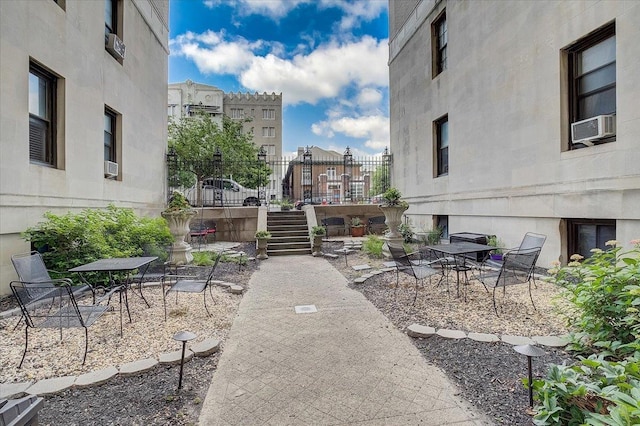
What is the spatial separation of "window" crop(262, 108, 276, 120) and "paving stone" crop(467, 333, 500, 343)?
45200mm

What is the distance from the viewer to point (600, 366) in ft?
6.45

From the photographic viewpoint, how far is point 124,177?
8.88 metres

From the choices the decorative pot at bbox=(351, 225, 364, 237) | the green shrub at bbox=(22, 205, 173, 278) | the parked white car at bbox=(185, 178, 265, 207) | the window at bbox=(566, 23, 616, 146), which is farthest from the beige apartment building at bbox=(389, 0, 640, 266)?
the parked white car at bbox=(185, 178, 265, 207)

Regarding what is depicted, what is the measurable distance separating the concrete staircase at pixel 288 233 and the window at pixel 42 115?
228 inches

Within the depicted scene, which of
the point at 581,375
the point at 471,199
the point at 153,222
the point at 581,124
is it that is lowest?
the point at 581,375

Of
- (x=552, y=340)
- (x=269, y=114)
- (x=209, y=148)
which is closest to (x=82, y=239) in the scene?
(x=552, y=340)

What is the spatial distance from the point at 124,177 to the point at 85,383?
7.64 m

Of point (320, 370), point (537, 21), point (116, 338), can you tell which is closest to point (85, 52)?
point (116, 338)

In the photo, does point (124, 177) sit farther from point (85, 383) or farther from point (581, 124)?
point (581, 124)

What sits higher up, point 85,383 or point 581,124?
point 581,124

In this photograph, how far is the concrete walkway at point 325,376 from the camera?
2.27 m

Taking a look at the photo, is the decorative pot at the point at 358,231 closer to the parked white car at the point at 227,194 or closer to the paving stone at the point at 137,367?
the parked white car at the point at 227,194

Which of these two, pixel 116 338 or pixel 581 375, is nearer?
pixel 581 375

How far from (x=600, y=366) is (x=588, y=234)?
515 centimetres
